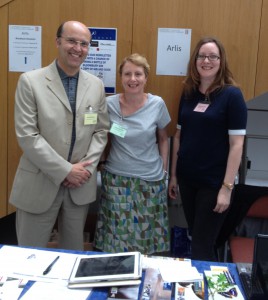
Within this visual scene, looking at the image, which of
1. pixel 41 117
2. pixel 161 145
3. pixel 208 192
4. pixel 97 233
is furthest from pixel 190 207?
pixel 41 117

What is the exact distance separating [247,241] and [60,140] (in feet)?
4.85

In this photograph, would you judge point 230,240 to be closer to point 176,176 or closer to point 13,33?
point 176,176

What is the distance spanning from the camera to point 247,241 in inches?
100

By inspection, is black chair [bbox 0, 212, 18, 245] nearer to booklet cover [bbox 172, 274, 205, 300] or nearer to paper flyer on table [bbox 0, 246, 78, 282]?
paper flyer on table [bbox 0, 246, 78, 282]

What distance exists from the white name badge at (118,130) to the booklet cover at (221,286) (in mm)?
1076

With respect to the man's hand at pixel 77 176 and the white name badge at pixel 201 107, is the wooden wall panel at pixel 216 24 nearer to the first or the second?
the white name badge at pixel 201 107

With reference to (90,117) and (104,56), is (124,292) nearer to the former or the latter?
(90,117)

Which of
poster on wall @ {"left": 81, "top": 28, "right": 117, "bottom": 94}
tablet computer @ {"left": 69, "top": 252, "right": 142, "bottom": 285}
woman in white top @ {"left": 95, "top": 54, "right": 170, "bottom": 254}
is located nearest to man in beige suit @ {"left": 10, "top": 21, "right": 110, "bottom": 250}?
woman in white top @ {"left": 95, "top": 54, "right": 170, "bottom": 254}

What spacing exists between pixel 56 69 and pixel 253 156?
7.58 ft

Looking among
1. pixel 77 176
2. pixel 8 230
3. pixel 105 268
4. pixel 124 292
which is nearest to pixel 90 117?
pixel 77 176

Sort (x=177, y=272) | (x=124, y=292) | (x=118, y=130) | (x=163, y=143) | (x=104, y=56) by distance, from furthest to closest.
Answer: (x=104, y=56)
(x=163, y=143)
(x=118, y=130)
(x=177, y=272)
(x=124, y=292)

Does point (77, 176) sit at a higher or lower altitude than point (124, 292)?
higher

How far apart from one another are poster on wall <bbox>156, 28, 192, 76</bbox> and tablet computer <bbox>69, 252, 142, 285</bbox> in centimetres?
151

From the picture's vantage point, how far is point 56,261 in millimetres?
1481
